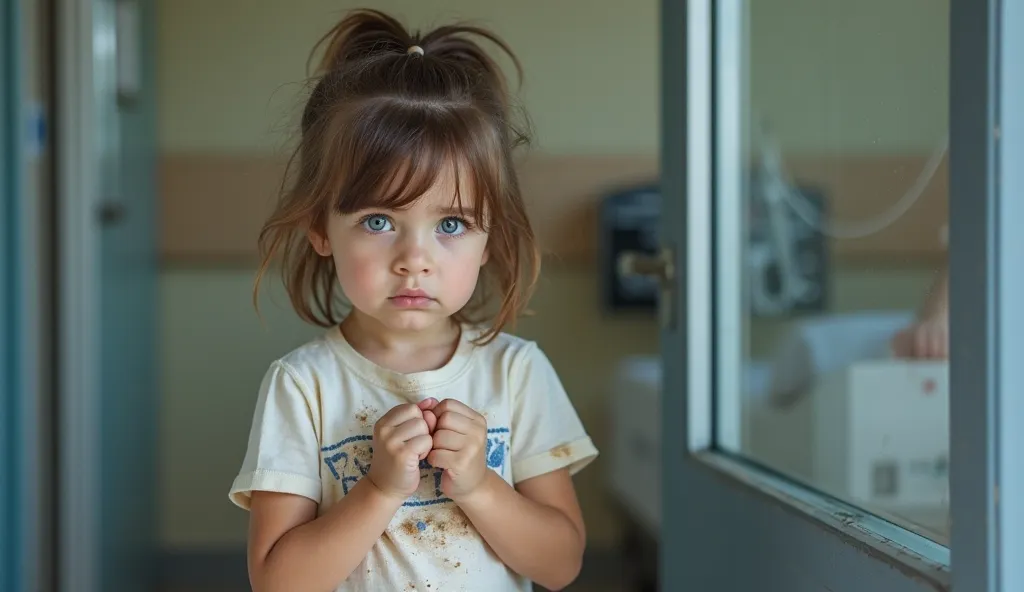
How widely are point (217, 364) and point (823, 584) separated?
134cm

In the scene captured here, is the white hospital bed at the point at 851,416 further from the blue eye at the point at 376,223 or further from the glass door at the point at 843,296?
the blue eye at the point at 376,223

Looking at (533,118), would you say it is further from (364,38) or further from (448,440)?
(448,440)

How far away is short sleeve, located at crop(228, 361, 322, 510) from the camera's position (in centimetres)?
86

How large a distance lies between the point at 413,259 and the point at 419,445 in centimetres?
14

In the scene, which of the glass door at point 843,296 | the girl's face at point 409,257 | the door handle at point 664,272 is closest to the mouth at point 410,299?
the girl's face at point 409,257

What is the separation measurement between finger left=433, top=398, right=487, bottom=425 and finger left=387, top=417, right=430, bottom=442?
2 centimetres

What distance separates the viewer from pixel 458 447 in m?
0.82

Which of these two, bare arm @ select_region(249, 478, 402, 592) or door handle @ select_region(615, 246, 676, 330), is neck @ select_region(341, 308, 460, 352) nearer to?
bare arm @ select_region(249, 478, 402, 592)

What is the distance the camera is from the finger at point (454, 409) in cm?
83

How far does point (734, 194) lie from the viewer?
134 cm

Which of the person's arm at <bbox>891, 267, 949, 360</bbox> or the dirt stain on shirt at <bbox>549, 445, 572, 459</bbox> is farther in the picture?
the person's arm at <bbox>891, 267, 949, 360</bbox>

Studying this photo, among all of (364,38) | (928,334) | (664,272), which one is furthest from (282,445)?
(928,334)

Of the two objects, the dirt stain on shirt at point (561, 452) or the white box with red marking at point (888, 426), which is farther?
the white box with red marking at point (888, 426)

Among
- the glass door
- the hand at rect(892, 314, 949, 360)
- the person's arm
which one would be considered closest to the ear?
the glass door
